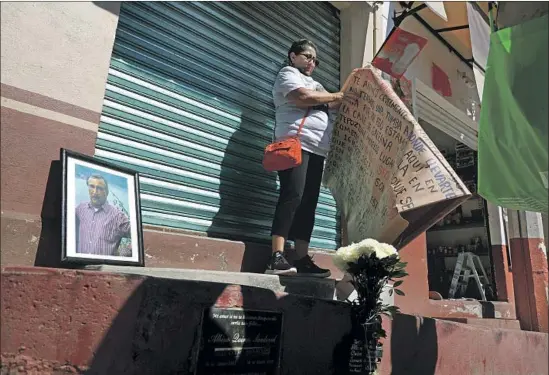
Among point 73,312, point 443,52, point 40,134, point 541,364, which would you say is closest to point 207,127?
point 40,134

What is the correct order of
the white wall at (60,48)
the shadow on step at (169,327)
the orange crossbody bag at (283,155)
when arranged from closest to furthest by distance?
the shadow on step at (169,327) < the white wall at (60,48) < the orange crossbody bag at (283,155)

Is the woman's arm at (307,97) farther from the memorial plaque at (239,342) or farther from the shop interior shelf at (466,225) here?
the shop interior shelf at (466,225)

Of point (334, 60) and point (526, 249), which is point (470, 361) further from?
point (334, 60)

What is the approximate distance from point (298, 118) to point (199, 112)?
2.76ft

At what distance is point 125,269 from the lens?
2492 mm

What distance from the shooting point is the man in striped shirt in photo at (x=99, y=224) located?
2518 millimetres

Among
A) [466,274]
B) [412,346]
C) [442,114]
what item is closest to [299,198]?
[412,346]

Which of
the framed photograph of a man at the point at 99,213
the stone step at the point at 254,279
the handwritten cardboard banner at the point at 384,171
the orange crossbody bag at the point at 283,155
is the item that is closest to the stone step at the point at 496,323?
the handwritten cardboard banner at the point at 384,171

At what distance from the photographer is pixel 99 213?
2.62 metres

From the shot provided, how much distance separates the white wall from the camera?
241cm

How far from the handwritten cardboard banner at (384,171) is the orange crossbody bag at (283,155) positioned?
20.0 inches

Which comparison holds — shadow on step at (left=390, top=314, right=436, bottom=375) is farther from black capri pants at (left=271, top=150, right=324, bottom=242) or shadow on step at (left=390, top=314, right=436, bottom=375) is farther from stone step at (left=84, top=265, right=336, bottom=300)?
black capri pants at (left=271, top=150, right=324, bottom=242)

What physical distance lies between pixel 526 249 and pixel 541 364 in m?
1.43

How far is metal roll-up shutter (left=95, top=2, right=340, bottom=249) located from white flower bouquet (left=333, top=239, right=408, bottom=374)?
1326 mm
